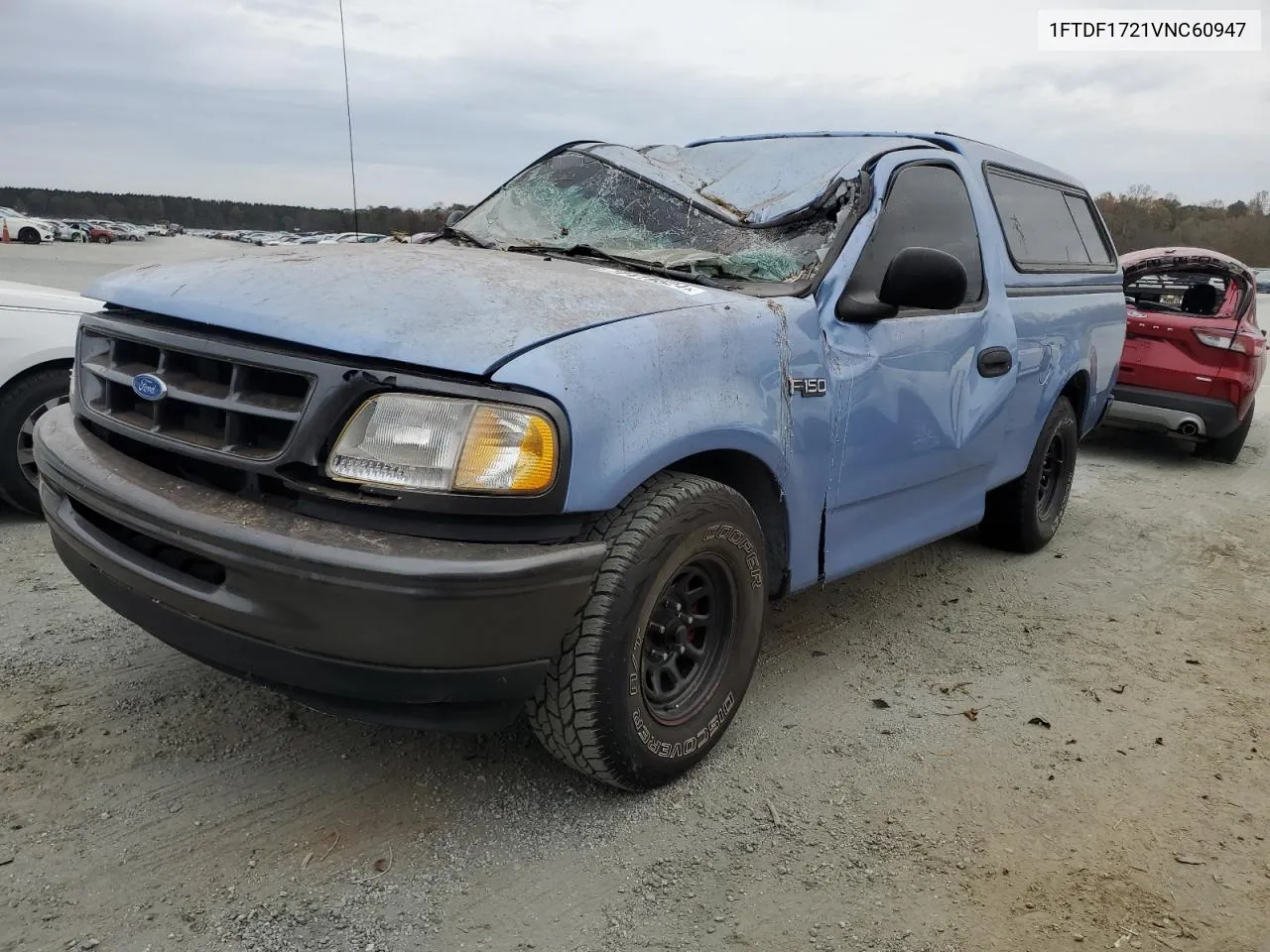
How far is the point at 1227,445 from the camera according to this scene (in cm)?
765

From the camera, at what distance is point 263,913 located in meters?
1.97

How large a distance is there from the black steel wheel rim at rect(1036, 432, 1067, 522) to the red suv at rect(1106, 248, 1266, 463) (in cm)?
305

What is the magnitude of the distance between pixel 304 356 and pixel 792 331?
1338 mm

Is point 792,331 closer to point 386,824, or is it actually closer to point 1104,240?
point 386,824

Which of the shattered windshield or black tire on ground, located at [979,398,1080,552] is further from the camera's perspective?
black tire on ground, located at [979,398,1080,552]

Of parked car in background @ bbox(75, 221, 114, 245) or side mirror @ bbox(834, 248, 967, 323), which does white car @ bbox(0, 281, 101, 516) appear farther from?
parked car in background @ bbox(75, 221, 114, 245)

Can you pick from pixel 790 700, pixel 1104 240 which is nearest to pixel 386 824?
pixel 790 700

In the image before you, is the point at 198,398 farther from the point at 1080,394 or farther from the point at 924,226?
the point at 1080,394

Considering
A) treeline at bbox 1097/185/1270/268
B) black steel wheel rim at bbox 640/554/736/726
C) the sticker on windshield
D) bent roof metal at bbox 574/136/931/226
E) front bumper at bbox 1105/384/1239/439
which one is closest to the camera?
black steel wheel rim at bbox 640/554/736/726

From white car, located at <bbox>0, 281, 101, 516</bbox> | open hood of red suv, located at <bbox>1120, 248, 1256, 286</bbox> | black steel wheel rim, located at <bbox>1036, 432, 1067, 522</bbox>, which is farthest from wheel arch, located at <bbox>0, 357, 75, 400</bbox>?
open hood of red suv, located at <bbox>1120, 248, 1256, 286</bbox>

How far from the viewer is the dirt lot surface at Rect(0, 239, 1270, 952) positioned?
2.01 m

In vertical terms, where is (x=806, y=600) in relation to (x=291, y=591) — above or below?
below

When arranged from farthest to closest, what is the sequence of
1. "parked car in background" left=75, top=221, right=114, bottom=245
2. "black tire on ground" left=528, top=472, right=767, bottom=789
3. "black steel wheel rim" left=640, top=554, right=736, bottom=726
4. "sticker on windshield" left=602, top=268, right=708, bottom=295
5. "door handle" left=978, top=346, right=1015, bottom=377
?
"parked car in background" left=75, top=221, right=114, bottom=245, "door handle" left=978, top=346, right=1015, bottom=377, "sticker on windshield" left=602, top=268, right=708, bottom=295, "black steel wheel rim" left=640, top=554, right=736, bottom=726, "black tire on ground" left=528, top=472, right=767, bottom=789

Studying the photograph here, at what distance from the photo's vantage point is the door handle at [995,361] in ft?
11.8
